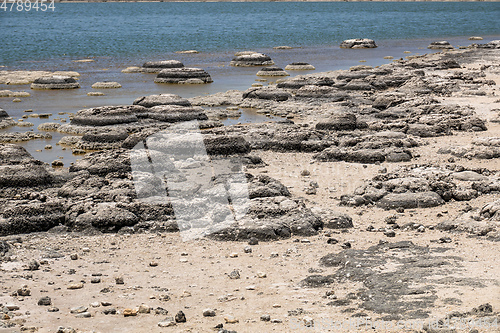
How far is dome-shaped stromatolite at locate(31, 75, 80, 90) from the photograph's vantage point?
24.0 meters

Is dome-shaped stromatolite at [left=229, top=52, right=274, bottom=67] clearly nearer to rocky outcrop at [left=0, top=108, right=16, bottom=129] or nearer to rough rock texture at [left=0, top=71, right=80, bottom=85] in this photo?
rough rock texture at [left=0, top=71, right=80, bottom=85]

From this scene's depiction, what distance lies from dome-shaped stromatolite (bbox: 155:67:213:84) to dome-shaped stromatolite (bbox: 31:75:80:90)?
3.37 metres

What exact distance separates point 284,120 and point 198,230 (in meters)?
9.29

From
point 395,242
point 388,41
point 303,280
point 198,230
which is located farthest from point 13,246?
point 388,41

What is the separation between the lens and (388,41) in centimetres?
5378

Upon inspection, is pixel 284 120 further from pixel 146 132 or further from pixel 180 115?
pixel 146 132

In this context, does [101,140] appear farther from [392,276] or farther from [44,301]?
[392,276]

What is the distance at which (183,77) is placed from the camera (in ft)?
85.3

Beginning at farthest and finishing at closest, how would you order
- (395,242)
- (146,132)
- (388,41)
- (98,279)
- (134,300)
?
(388,41) → (146,132) → (395,242) → (98,279) → (134,300)

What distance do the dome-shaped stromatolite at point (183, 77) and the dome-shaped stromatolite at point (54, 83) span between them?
337 cm

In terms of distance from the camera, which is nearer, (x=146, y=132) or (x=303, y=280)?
(x=303, y=280)

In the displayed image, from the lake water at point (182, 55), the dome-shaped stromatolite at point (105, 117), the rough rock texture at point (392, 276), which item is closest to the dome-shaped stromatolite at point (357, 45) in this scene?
the lake water at point (182, 55)

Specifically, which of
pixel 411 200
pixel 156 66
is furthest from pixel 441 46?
pixel 411 200

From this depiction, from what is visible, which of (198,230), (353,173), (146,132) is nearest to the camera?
(198,230)
